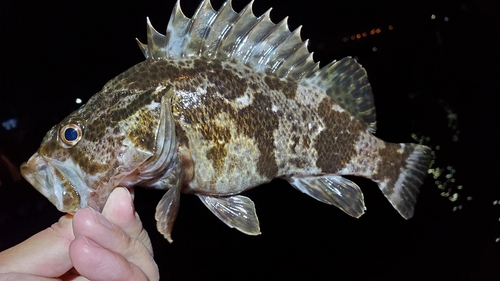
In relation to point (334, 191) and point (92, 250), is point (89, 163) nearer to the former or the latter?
point (92, 250)

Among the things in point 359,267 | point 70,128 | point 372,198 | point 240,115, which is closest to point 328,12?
point 372,198

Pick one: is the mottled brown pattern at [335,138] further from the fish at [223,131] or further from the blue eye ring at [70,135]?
the blue eye ring at [70,135]

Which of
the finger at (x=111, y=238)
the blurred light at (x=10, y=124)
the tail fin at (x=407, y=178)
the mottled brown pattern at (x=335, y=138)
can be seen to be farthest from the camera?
the blurred light at (x=10, y=124)

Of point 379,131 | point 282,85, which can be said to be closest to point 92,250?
point 282,85

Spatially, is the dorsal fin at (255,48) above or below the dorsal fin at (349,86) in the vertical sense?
above

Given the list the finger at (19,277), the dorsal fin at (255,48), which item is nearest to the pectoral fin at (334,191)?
the dorsal fin at (255,48)

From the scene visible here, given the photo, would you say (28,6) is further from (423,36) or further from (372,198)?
(423,36)

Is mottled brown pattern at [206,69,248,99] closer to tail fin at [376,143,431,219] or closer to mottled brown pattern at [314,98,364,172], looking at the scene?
mottled brown pattern at [314,98,364,172]

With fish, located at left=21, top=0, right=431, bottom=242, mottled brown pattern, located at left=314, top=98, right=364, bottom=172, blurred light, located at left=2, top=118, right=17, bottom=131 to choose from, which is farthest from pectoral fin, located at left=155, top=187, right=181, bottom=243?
blurred light, located at left=2, top=118, right=17, bottom=131
